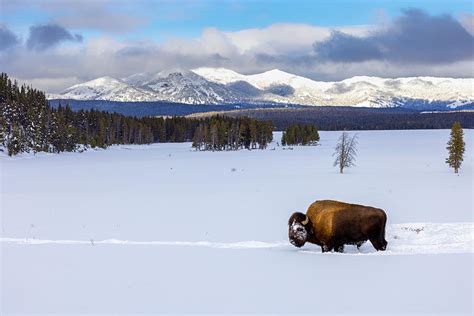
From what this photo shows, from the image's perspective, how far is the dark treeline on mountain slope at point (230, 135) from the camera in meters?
129

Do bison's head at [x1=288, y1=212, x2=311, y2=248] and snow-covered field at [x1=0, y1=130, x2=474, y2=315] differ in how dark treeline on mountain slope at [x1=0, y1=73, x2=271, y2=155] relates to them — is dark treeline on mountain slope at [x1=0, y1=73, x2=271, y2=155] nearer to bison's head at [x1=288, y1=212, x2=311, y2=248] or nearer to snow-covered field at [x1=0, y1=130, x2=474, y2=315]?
snow-covered field at [x1=0, y1=130, x2=474, y2=315]

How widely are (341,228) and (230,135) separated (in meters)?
121

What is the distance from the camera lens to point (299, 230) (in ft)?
47.7

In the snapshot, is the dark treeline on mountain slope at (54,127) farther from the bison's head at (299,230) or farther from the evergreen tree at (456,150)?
the bison's head at (299,230)

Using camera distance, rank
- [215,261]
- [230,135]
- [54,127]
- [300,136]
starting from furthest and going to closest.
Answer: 1. [300,136]
2. [230,135]
3. [54,127]
4. [215,261]

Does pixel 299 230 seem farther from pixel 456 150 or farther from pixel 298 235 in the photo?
pixel 456 150

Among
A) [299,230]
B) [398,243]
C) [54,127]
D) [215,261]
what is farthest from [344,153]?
[54,127]

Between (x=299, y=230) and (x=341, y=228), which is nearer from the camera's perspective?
(x=341, y=228)

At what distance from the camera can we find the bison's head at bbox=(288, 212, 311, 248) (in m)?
14.5

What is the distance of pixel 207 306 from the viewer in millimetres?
8789

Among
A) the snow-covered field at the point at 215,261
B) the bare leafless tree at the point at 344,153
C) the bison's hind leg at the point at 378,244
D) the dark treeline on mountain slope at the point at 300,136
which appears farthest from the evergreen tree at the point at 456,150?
the dark treeline on mountain slope at the point at 300,136

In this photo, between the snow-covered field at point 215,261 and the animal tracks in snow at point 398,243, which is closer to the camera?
the snow-covered field at point 215,261

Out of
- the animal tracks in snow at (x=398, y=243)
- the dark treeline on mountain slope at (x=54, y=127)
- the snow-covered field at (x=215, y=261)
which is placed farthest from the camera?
the dark treeline on mountain slope at (x=54, y=127)

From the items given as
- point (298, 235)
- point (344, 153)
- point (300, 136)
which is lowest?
point (298, 235)
